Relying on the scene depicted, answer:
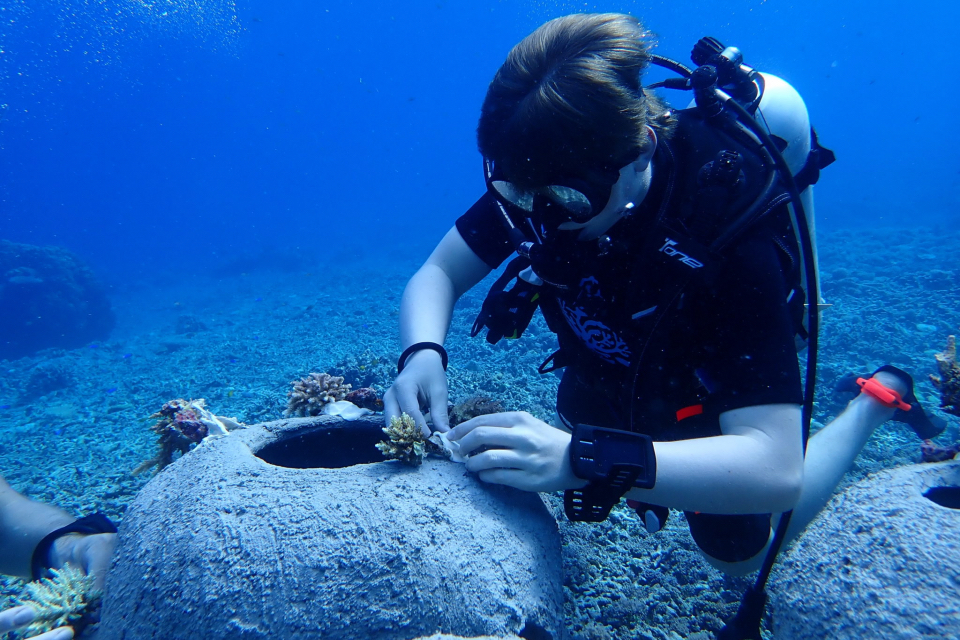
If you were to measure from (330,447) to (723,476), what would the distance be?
7.36 ft

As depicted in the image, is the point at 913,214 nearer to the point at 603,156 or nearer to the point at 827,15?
the point at 603,156

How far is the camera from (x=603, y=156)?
1.53 m

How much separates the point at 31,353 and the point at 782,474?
80.5ft

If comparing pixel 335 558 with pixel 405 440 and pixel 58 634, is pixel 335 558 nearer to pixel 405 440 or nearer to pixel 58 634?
pixel 405 440

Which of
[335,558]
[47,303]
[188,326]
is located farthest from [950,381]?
[47,303]

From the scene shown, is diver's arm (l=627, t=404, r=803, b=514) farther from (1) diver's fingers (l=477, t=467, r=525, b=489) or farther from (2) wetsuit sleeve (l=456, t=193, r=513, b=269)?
(2) wetsuit sleeve (l=456, t=193, r=513, b=269)

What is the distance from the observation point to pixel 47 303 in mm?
18422

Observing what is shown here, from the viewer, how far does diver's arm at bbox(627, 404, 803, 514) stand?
1610 millimetres

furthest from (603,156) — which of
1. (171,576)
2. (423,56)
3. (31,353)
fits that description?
(423,56)

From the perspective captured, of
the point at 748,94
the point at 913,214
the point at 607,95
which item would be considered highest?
the point at 913,214

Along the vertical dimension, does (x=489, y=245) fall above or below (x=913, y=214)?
below

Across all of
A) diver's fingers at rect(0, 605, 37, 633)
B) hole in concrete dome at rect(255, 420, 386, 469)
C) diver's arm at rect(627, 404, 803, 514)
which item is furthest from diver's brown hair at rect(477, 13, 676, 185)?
diver's fingers at rect(0, 605, 37, 633)

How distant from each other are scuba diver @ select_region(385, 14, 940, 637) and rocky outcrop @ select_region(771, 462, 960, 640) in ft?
0.63

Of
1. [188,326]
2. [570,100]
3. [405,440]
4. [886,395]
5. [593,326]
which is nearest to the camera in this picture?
[570,100]
